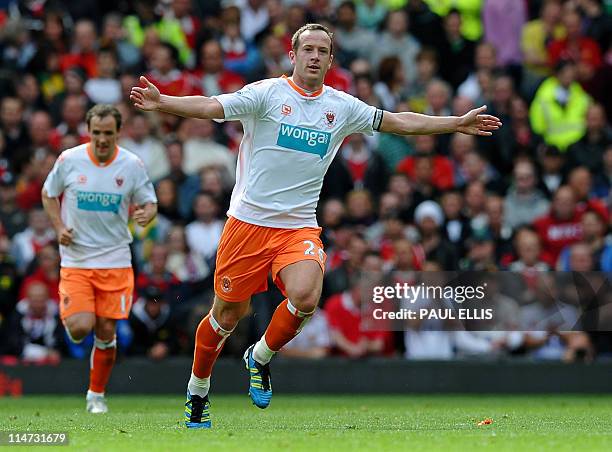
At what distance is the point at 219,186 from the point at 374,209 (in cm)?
206

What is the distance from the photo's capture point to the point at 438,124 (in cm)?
1006

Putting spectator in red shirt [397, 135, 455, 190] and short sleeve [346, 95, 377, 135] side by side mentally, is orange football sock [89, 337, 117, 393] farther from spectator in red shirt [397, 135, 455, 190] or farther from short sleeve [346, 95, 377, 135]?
spectator in red shirt [397, 135, 455, 190]

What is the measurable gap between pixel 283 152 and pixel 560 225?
7476 millimetres

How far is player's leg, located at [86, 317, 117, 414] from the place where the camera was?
12.5 m

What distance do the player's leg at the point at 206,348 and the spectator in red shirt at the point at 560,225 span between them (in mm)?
7293

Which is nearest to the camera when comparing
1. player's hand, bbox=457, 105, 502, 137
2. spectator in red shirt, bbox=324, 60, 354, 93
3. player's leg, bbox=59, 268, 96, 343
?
player's hand, bbox=457, 105, 502, 137

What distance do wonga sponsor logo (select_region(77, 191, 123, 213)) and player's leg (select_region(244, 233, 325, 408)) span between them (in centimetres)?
311

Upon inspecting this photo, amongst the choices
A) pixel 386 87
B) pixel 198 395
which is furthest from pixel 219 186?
pixel 198 395

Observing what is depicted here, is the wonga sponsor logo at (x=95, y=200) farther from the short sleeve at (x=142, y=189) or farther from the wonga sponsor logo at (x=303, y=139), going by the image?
the wonga sponsor logo at (x=303, y=139)

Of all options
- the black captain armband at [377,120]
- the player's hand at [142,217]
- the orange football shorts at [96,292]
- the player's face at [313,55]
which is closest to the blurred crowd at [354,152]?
the orange football shorts at [96,292]

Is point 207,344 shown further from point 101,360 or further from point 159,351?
point 159,351

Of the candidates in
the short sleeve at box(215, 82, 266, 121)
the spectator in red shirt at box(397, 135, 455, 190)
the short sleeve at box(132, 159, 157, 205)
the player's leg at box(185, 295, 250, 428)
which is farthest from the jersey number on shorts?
the spectator in red shirt at box(397, 135, 455, 190)

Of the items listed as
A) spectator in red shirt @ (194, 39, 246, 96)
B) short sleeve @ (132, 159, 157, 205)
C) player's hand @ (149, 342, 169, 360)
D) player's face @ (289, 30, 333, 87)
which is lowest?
player's hand @ (149, 342, 169, 360)

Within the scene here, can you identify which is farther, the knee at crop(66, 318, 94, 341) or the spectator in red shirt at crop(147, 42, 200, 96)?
the spectator in red shirt at crop(147, 42, 200, 96)
